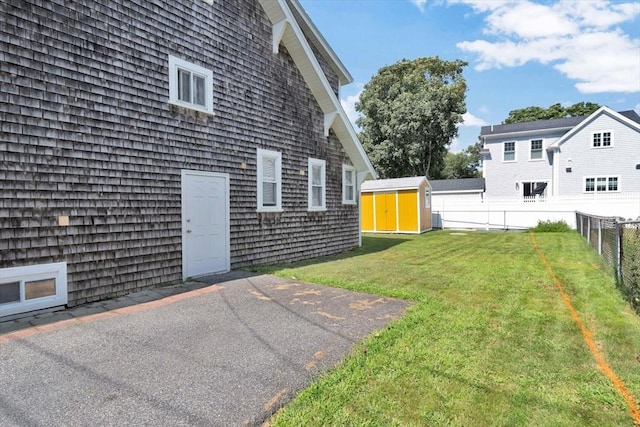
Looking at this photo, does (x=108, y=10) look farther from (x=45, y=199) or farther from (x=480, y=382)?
(x=480, y=382)

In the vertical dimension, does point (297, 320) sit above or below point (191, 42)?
below

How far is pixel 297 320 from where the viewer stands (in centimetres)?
438

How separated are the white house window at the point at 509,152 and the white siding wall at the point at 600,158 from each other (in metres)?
2.86

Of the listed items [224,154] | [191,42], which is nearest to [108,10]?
[191,42]

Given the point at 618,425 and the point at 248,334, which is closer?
the point at 618,425

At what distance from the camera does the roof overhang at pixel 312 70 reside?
836 centimetres

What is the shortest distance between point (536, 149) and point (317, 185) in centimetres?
2041

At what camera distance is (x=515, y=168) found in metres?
24.5

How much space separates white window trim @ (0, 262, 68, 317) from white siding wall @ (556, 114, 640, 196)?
25.3m

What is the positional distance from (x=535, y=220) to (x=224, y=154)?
18.2 metres

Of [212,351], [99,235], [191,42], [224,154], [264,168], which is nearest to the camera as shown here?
[212,351]

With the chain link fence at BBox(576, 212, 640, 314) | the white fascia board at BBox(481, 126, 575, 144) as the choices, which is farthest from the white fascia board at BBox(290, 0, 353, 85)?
the white fascia board at BBox(481, 126, 575, 144)

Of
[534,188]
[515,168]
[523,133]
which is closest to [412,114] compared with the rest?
[523,133]

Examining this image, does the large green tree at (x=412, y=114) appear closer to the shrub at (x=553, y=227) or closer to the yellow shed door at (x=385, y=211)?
the yellow shed door at (x=385, y=211)
